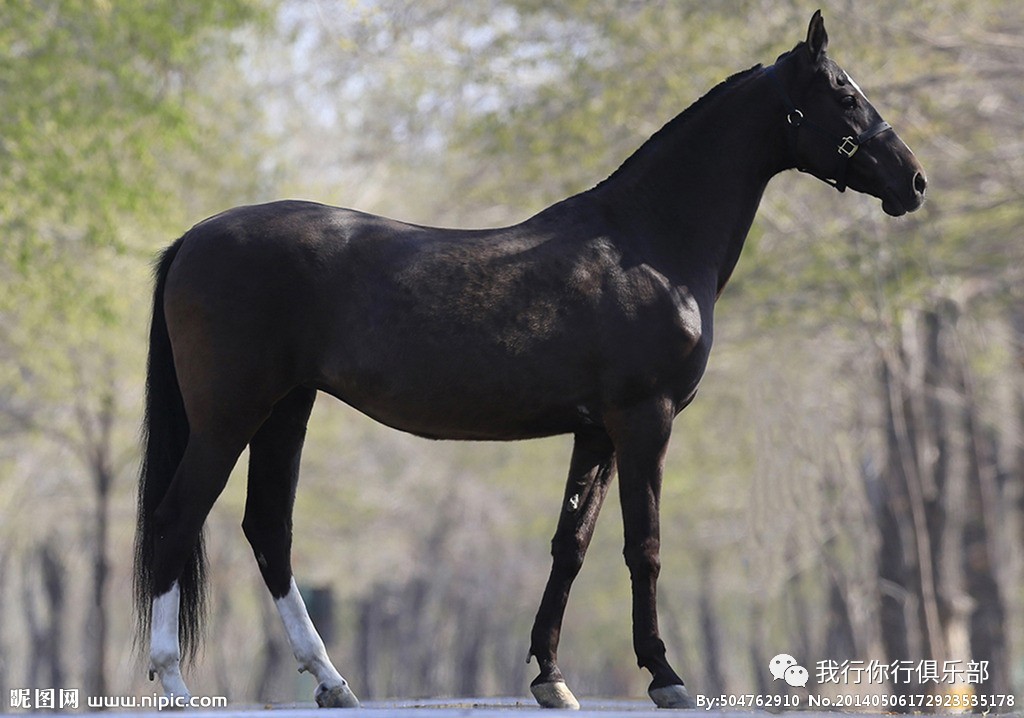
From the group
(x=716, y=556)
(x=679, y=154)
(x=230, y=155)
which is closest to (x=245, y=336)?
(x=679, y=154)

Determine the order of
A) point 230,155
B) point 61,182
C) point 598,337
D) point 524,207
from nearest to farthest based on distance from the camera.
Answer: point 598,337 < point 61,182 < point 524,207 < point 230,155

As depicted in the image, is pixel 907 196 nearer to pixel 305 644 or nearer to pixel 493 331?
pixel 493 331

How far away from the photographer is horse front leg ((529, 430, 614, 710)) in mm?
6785

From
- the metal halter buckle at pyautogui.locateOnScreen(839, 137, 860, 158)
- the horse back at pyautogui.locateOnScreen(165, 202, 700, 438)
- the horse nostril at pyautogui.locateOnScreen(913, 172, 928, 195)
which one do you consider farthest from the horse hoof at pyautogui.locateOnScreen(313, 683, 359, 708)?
the horse nostril at pyautogui.locateOnScreen(913, 172, 928, 195)

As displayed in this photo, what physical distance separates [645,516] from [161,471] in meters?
2.32

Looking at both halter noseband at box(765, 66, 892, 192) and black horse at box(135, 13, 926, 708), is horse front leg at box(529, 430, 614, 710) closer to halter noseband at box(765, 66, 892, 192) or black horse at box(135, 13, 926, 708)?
black horse at box(135, 13, 926, 708)

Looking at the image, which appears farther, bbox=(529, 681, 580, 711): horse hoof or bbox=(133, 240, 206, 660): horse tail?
bbox=(133, 240, 206, 660): horse tail

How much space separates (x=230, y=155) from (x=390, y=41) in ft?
19.0

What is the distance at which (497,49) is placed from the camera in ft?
57.9

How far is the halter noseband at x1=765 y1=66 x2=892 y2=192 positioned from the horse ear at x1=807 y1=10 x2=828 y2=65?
0.21m

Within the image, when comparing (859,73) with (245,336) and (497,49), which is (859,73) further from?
(245,336)

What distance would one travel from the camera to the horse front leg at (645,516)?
6441mm

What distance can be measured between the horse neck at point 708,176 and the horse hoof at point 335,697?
2547 mm

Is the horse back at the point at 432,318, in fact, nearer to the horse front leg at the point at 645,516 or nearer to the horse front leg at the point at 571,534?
the horse front leg at the point at 645,516
